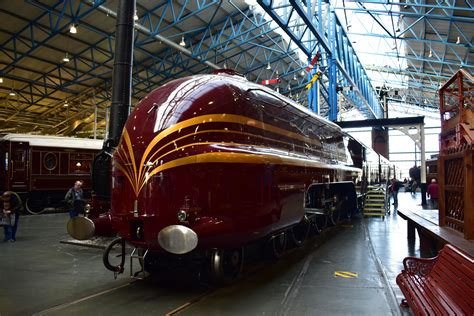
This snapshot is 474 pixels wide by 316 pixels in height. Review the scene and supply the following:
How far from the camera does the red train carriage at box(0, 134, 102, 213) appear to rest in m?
14.1

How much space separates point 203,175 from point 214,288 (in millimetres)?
1621

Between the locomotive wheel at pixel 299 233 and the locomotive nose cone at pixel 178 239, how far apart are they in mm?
3992

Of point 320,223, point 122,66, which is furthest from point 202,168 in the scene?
point 320,223

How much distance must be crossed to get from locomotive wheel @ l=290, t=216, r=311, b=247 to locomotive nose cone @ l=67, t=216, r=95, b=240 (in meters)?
4.06

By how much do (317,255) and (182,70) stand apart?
1877cm

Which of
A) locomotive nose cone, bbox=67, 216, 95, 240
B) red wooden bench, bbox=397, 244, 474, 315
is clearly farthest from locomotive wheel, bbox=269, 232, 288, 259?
locomotive nose cone, bbox=67, 216, 95, 240

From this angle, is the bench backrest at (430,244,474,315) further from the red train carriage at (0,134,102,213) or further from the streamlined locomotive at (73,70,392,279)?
the red train carriage at (0,134,102,213)

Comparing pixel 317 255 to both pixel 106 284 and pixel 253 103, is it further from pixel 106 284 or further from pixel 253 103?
pixel 106 284

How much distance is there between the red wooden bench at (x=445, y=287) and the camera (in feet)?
8.95

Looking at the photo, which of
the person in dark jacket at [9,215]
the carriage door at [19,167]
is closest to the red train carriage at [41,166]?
the carriage door at [19,167]

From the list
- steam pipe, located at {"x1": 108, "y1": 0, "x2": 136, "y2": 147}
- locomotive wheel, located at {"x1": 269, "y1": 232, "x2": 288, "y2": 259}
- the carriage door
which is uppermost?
steam pipe, located at {"x1": 108, "y1": 0, "x2": 136, "y2": 147}

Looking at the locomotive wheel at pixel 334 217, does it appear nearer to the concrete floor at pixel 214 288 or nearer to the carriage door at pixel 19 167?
the concrete floor at pixel 214 288

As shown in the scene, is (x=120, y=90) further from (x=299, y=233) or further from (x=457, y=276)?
(x=457, y=276)

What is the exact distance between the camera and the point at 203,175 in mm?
4480
